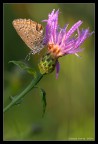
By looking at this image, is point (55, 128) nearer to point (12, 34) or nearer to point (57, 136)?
point (57, 136)

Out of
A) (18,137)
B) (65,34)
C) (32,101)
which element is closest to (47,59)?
(65,34)

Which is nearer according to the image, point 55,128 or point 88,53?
point 55,128

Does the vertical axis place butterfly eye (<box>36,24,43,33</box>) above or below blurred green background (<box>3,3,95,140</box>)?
above

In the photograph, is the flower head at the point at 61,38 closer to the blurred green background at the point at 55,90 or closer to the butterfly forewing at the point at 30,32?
the butterfly forewing at the point at 30,32

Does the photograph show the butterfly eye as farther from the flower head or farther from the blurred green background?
the blurred green background

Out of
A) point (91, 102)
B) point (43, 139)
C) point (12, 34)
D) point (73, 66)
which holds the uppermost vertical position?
point (12, 34)

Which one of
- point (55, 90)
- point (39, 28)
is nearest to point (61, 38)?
point (39, 28)

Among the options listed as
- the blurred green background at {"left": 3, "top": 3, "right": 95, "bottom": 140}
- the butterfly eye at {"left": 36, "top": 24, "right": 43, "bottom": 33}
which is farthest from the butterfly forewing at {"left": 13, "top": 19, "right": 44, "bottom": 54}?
the blurred green background at {"left": 3, "top": 3, "right": 95, "bottom": 140}
